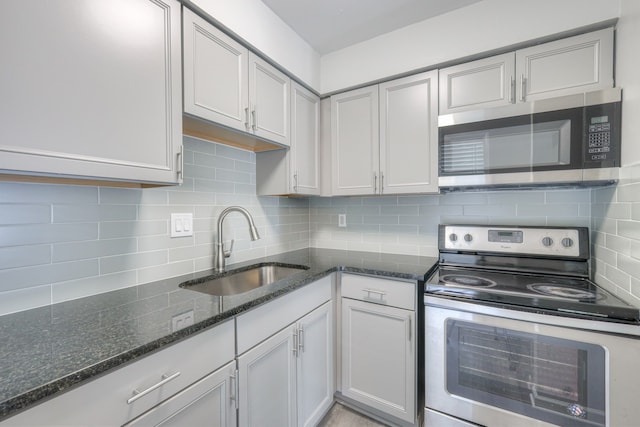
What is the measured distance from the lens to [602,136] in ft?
4.13

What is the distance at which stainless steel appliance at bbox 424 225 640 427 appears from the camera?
3.44 ft

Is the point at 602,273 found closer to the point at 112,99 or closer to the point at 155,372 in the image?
the point at 155,372

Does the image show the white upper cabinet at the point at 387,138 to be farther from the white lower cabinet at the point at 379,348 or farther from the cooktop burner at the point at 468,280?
the white lower cabinet at the point at 379,348

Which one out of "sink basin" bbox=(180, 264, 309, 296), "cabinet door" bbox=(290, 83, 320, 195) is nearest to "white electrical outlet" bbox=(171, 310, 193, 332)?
"sink basin" bbox=(180, 264, 309, 296)

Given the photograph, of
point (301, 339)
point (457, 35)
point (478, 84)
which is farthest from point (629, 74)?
point (301, 339)

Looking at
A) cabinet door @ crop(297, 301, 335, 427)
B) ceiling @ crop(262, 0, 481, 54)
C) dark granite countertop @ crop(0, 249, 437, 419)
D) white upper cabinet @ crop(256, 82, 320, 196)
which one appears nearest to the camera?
dark granite countertop @ crop(0, 249, 437, 419)

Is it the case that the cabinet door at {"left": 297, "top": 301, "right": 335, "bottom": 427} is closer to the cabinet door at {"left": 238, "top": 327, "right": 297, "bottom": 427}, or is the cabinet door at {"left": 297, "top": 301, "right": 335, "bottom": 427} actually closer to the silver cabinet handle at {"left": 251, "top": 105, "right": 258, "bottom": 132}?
the cabinet door at {"left": 238, "top": 327, "right": 297, "bottom": 427}

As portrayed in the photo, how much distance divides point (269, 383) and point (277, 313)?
0.95ft

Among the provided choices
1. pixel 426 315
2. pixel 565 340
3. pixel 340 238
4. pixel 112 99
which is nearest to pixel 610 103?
pixel 565 340

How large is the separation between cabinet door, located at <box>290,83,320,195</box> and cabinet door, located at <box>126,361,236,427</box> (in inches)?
45.4

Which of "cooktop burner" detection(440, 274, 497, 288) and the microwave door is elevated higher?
the microwave door

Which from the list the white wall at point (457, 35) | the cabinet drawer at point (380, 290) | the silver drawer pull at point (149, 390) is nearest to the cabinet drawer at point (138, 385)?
the silver drawer pull at point (149, 390)

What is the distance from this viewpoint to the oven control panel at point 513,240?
154 cm

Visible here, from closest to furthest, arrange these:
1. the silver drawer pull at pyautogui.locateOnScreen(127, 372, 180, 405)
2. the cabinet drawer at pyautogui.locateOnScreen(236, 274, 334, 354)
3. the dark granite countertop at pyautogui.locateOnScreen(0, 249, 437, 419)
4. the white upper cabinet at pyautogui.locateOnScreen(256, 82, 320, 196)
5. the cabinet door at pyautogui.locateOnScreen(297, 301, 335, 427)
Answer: the dark granite countertop at pyautogui.locateOnScreen(0, 249, 437, 419) < the silver drawer pull at pyautogui.locateOnScreen(127, 372, 180, 405) < the cabinet drawer at pyautogui.locateOnScreen(236, 274, 334, 354) < the cabinet door at pyautogui.locateOnScreen(297, 301, 335, 427) < the white upper cabinet at pyautogui.locateOnScreen(256, 82, 320, 196)
